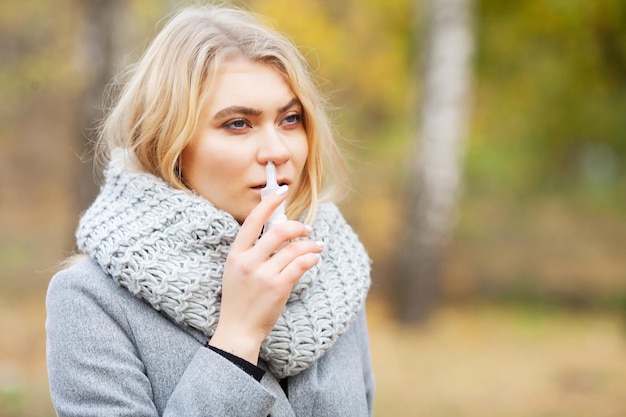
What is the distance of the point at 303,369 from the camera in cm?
163

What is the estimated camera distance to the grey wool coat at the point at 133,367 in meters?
1.42

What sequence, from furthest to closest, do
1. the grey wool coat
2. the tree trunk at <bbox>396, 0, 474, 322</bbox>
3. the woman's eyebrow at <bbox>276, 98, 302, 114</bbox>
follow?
the tree trunk at <bbox>396, 0, 474, 322</bbox>, the woman's eyebrow at <bbox>276, 98, 302, 114</bbox>, the grey wool coat

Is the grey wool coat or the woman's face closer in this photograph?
the grey wool coat

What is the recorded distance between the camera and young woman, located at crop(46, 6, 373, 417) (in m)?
1.45

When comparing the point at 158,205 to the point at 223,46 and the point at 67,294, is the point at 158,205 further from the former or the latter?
the point at 223,46

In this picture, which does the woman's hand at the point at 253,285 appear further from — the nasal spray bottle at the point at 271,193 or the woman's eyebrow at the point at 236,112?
the woman's eyebrow at the point at 236,112

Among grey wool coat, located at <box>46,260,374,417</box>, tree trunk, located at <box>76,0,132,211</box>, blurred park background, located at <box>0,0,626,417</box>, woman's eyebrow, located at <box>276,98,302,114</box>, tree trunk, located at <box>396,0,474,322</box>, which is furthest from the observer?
blurred park background, located at <box>0,0,626,417</box>

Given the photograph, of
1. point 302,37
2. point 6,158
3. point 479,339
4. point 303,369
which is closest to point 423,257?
point 479,339

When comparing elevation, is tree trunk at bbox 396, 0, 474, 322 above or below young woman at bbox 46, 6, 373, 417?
above

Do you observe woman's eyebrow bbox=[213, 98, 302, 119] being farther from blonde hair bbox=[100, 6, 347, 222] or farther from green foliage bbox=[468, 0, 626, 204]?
green foliage bbox=[468, 0, 626, 204]

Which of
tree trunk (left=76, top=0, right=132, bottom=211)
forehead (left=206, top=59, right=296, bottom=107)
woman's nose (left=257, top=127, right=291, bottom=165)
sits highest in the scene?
tree trunk (left=76, top=0, right=132, bottom=211)

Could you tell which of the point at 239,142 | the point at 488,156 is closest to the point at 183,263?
the point at 239,142

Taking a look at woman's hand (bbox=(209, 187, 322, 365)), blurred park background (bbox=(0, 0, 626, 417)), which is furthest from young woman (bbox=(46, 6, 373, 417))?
blurred park background (bbox=(0, 0, 626, 417))

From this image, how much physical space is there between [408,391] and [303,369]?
13.1 ft
